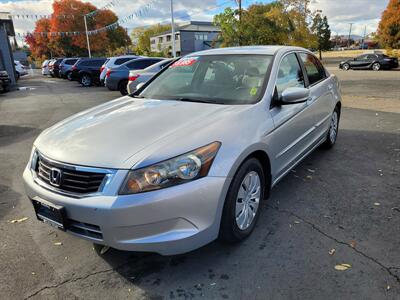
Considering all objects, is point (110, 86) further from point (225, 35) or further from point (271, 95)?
point (271, 95)

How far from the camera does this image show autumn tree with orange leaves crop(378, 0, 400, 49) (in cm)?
3159

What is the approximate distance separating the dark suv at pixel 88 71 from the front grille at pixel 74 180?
2012cm

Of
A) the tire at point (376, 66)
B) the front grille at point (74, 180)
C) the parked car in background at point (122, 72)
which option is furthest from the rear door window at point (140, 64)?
the tire at point (376, 66)

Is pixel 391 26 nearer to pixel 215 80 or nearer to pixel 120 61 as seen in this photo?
pixel 120 61

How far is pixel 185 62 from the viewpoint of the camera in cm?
421

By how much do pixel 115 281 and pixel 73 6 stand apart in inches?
2099

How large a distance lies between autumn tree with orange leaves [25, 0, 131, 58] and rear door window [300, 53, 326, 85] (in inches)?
1807

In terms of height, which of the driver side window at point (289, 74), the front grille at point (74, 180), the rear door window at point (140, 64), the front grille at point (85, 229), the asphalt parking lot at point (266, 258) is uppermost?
the driver side window at point (289, 74)

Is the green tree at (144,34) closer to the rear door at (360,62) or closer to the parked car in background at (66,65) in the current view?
the parked car in background at (66,65)

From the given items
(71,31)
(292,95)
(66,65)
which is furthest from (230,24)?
(71,31)

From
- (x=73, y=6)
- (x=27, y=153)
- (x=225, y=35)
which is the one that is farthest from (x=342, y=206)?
(x=73, y=6)

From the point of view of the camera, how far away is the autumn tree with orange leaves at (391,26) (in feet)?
104

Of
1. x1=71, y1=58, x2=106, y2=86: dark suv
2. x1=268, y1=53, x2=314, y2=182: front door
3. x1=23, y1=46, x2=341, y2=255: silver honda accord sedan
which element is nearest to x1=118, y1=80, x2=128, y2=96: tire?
x1=71, y1=58, x2=106, y2=86: dark suv

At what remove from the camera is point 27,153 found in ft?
19.9
